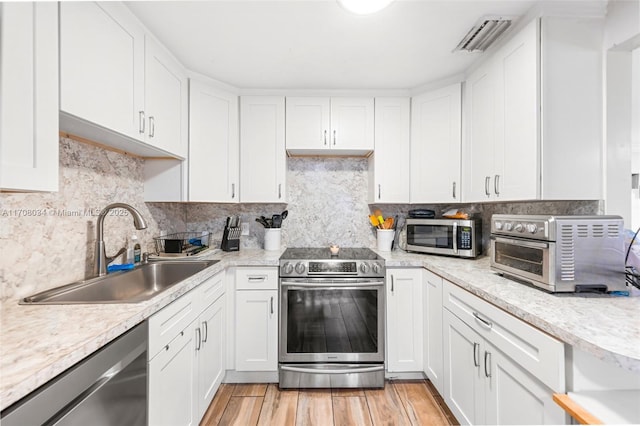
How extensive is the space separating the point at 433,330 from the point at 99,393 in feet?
6.24

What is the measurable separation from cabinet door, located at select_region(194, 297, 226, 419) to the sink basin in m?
0.31

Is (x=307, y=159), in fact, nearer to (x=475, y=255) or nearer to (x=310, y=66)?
(x=310, y=66)

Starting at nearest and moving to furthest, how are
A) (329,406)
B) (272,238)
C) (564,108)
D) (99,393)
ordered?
1. (99,393)
2. (564,108)
3. (329,406)
4. (272,238)

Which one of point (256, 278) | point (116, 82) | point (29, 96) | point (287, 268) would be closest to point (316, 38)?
point (116, 82)

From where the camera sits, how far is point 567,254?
124cm

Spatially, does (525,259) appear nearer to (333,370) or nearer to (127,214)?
(333,370)

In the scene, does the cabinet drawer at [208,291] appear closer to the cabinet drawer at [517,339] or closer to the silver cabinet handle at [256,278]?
the silver cabinet handle at [256,278]

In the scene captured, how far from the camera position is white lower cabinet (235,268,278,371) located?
82.7 inches

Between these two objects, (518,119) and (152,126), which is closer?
(518,119)

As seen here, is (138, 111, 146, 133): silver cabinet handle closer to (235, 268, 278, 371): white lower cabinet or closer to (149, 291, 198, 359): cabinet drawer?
(149, 291, 198, 359): cabinet drawer

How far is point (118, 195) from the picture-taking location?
189 centimetres

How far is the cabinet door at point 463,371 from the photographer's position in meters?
1.42

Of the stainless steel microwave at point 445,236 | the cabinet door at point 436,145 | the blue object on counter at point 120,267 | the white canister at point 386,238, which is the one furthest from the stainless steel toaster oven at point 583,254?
the blue object on counter at point 120,267

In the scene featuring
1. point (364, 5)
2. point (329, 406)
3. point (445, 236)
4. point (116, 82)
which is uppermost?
point (364, 5)
